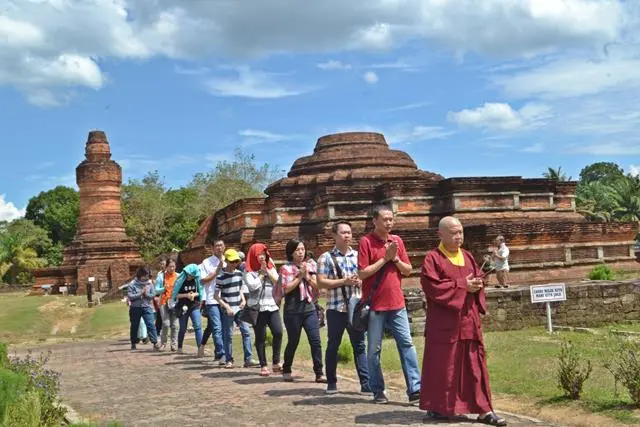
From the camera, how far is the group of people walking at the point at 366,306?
6.12 m

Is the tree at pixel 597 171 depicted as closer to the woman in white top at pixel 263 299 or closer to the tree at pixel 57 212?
the tree at pixel 57 212

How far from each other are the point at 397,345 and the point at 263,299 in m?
3.03

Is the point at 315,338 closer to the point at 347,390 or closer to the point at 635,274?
the point at 347,390

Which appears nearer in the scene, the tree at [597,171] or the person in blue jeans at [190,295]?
the person in blue jeans at [190,295]

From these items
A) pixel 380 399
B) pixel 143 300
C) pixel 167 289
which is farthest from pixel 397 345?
pixel 143 300

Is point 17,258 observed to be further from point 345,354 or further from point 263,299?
point 263,299

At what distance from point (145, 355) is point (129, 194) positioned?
46296mm

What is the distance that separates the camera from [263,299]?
9805 millimetres

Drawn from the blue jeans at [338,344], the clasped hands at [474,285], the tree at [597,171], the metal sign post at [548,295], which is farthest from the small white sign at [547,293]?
the tree at [597,171]

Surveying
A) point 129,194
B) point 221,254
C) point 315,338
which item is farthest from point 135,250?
point 315,338

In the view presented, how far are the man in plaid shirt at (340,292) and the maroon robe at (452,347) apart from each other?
1.62 m

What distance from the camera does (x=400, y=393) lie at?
8164 millimetres

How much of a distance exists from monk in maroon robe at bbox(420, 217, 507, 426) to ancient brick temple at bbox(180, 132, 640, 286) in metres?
14.6

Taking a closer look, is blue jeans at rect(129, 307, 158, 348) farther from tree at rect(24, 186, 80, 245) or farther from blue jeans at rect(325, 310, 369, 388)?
tree at rect(24, 186, 80, 245)
